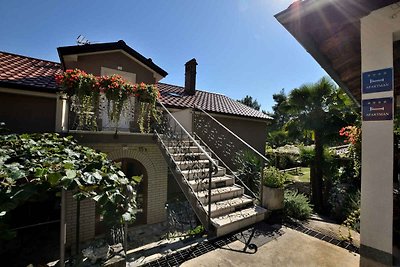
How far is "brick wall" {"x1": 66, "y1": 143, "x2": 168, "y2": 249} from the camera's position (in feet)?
20.0

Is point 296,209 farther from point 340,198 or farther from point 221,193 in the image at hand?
point 340,198

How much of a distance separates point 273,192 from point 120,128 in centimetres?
550

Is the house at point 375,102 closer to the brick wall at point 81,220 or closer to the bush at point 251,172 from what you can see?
the bush at point 251,172

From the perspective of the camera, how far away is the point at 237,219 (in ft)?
13.8

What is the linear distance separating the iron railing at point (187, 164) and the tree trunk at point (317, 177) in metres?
5.19

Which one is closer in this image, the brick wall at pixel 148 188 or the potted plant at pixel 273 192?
the potted plant at pixel 273 192

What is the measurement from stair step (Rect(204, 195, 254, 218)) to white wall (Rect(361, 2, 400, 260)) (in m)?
2.48

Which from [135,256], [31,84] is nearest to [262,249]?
[135,256]

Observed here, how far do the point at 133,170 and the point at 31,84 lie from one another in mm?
4164

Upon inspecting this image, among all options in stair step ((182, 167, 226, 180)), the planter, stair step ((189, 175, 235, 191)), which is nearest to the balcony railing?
stair step ((182, 167, 226, 180))

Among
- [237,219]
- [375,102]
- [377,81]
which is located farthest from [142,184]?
[377,81]

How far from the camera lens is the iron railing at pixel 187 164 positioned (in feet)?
14.0

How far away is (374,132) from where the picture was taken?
237cm

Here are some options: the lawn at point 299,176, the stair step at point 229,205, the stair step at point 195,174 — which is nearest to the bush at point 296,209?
the stair step at point 229,205
